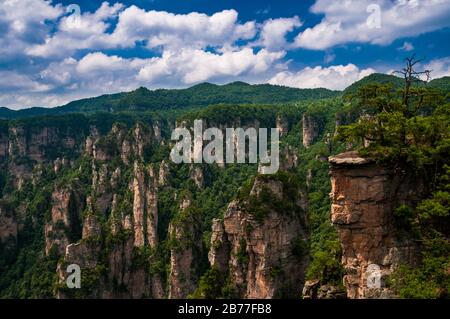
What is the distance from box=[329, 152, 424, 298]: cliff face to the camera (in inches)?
945

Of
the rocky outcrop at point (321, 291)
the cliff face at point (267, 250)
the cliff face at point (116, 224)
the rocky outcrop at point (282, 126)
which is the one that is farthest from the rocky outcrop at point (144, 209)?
the rocky outcrop at point (321, 291)

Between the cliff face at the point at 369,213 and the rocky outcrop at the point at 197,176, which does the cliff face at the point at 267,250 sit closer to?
the cliff face at the point at 369,213

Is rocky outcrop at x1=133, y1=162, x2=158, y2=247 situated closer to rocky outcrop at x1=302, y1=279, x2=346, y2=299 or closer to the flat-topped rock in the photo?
rocky outcrop at x1=302, y1=279, x2=346, y2=299

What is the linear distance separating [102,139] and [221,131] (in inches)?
1339

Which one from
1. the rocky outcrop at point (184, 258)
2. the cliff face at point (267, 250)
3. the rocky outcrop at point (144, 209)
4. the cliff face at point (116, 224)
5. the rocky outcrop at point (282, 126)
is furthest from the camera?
the rocky outcrop at point (282, 126)

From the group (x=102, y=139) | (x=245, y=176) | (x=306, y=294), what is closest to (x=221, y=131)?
(x=245, y=176)

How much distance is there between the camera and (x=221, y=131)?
142 metres

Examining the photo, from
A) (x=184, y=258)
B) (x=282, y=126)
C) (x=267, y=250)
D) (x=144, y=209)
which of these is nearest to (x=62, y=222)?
(x=144, y=209)

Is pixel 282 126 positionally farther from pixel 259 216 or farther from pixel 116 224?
pixel 259 216

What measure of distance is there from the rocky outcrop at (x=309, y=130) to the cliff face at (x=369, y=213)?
120m

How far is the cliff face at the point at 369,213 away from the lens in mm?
24016

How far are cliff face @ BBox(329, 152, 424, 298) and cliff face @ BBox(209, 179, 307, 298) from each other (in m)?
19.5

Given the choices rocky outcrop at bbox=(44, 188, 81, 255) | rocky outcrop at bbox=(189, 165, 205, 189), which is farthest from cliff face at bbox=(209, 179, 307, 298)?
rocky outcrop at bbox=(189, 165, 205, 189)

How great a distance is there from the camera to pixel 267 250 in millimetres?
44531
